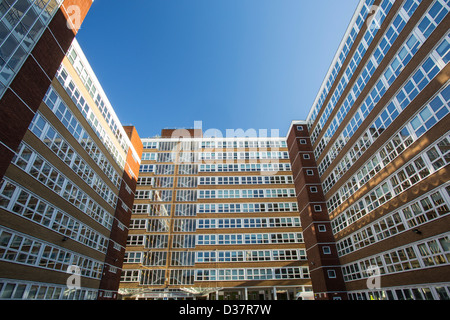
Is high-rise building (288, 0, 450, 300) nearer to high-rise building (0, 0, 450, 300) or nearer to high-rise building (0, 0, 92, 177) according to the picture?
high-rise building (0, 0, 450, 300)

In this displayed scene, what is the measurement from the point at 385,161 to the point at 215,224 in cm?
3218

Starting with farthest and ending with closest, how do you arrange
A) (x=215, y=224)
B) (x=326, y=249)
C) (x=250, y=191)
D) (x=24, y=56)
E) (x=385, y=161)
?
(x=250, y=191) → (x=215, y=224) → (x=326, y=249) → (x=385, y=161) → (x=24, y=56)

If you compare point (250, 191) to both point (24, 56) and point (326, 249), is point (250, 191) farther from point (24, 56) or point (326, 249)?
point (24, 56)

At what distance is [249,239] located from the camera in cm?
4772

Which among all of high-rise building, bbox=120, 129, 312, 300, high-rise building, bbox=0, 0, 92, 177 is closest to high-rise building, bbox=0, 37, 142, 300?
high-rise building, bbox=0, 0, 92, 177

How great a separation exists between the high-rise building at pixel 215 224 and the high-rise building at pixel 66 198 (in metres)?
12.5

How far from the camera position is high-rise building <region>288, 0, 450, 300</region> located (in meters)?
18.7

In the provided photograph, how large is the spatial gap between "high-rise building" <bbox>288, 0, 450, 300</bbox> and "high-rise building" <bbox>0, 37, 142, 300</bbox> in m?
26.9

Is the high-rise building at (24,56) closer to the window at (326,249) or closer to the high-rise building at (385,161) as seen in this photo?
the high-rise building at (385,161)

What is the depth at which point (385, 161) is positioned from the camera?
24.4 m

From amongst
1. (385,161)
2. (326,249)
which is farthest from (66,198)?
(326,249)

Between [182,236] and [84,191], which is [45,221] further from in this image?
[182,236]

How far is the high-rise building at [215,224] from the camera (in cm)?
4538

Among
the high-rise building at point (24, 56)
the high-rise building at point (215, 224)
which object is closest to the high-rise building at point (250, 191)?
the high-rise building at point (24, 56)
